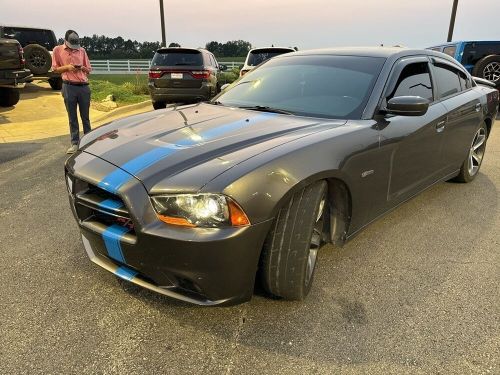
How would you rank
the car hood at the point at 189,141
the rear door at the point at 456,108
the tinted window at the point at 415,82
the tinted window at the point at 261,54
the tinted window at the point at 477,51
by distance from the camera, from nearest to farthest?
1. the car hood at the point at 189,141
2. the tinted window at the point at 415,82
3. the rear door at the point at 456,108
4. the tinted window at the point at 477,51
5. the tinted window at the point at 261,54

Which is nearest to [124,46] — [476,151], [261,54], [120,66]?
[120,66]

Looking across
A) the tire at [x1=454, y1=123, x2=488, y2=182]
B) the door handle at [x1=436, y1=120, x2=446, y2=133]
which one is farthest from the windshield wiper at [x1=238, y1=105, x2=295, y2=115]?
the tire at [x1=454, y1=123, x2=488, y2=182]

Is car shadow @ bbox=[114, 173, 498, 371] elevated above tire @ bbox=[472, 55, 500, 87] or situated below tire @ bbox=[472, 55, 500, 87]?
below

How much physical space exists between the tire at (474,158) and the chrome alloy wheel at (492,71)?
5.76 metres

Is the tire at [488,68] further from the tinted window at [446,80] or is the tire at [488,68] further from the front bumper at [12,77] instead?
Answer: the front bumper at [12,77]

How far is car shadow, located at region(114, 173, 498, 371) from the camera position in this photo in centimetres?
214

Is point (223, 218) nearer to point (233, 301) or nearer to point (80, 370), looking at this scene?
point (233, 301)

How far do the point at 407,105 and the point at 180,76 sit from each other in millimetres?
8226

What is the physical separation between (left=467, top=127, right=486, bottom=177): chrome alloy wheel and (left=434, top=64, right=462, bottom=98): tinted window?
2.45 feet

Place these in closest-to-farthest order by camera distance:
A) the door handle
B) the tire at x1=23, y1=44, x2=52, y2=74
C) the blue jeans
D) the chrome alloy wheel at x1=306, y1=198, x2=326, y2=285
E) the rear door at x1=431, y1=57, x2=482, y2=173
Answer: the chrome alloy wheel at x1=306, y1=198, x2=326, y2=285 → the door handle → the rear door at x1=431, y1=57, x2=482, y2=173 → the blue jeans → the tire at x1=23, y1=44, x2=52, y2=74

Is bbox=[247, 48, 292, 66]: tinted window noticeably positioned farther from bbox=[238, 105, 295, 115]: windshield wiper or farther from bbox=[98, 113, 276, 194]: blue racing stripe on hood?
bbox=[98, 113, 276, 194]: blue racing stripe on hood

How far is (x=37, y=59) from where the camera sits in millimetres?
12570

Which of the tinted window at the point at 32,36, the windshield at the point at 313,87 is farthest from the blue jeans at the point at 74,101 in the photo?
the tinted window at the point at 32,36

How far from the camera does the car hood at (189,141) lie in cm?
209
